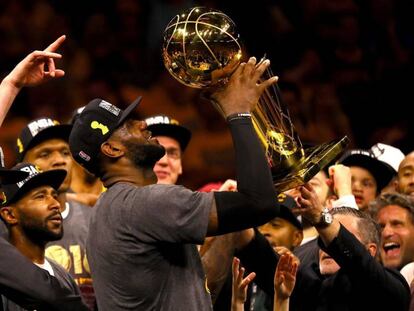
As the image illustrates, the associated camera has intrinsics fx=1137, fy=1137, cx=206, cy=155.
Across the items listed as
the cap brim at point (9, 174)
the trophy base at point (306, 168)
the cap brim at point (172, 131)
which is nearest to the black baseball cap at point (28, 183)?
the cap brim at point (9, 174)

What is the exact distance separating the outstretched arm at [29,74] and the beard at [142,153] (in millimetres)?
419

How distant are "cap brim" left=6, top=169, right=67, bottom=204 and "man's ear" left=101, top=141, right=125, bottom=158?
1.10 metres

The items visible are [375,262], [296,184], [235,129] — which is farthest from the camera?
[375,262]

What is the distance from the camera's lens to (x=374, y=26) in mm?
7996

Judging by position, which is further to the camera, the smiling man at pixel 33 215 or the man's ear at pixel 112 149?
the smiling man at pixel 33 215

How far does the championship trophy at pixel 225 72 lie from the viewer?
366 cm

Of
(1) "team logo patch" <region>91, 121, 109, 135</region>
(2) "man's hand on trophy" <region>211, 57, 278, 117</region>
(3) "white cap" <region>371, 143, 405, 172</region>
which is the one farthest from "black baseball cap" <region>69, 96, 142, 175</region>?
(3) "white cap" <region>371, 143, 405, 172</region>

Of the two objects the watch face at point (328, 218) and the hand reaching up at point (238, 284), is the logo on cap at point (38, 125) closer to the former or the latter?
the hand reaching up at point (238, 284)

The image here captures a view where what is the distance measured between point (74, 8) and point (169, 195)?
4.59 meters

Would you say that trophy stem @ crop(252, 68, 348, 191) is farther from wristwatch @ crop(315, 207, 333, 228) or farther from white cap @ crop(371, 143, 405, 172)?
white cap @ crop(371, 143, 405, 172)

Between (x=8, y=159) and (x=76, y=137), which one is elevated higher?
(x=76, y=137)

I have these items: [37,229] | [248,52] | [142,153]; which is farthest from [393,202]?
[248,52]

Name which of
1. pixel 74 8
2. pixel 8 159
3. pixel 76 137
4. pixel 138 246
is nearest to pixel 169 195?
pixel 138 246

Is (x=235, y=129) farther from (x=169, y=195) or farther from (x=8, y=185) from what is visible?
(x=8, y=185)
